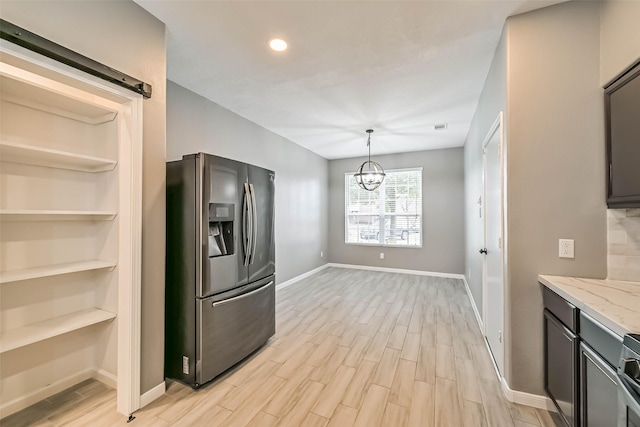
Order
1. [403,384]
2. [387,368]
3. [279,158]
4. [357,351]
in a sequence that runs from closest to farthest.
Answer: [403,384] < [387,368] < [357,351] < [279,158]

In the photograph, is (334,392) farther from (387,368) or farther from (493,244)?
(493,244)

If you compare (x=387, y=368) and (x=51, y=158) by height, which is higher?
(x=51, y=158)

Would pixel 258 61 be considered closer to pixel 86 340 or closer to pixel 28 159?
pixel 28 159

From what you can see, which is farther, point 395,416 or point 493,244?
point 493,244

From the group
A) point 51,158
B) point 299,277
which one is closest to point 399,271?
point 299,277

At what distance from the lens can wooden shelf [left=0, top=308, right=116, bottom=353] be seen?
61.8 inches

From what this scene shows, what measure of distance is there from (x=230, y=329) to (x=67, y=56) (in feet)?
7.13

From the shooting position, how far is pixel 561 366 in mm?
1583

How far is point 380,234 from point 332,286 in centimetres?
208

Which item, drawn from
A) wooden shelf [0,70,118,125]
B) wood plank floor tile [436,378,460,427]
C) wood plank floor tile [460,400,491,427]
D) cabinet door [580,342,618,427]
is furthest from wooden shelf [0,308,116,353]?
cabinet door [580,342,618,427]

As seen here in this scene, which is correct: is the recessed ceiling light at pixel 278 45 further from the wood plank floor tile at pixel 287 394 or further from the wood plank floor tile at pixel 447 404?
the wood plank floor tile at pixel 447 404

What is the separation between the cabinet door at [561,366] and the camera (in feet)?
4.67

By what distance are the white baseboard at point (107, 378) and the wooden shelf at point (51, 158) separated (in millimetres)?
1640

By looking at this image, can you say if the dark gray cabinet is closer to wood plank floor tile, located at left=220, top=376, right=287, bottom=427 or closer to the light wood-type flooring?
the light wood-type flooring
